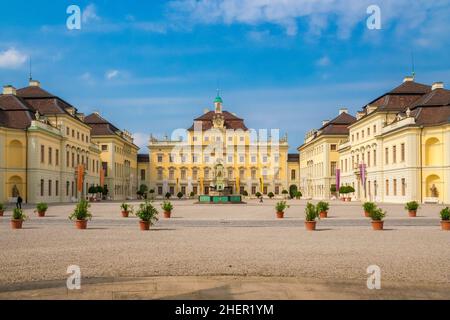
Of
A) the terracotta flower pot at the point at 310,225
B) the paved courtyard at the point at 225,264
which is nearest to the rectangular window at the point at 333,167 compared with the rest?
the terracotta flower pot at the point at 310,225

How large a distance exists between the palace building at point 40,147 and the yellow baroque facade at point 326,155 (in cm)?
3259

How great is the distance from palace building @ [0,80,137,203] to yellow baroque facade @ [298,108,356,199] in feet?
107

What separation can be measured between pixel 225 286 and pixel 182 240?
729cm

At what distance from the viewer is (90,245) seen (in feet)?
45.6

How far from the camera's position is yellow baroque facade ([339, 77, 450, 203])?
46.4m

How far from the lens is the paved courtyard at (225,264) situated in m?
7.73

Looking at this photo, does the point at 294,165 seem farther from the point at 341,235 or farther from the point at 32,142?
the point at 341,235

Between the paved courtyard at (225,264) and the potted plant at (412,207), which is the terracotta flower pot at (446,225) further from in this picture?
the potted plant at (412,207)

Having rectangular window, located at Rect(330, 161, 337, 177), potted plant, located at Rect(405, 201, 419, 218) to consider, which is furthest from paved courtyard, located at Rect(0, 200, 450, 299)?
rectangular window, located at Rect(330, 161, 337, 177)

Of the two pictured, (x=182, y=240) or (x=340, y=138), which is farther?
(x=340, y=138)

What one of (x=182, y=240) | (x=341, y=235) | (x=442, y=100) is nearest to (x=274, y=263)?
(x=182, y=240)

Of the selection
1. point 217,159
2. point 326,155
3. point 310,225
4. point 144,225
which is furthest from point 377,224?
point 217,159

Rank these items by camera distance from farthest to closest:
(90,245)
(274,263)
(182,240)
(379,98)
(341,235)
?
(379,98)
(341,235)
(182,240)
(90,245)
(274,263)

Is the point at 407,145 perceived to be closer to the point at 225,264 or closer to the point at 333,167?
the point at 333,167
